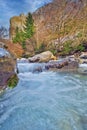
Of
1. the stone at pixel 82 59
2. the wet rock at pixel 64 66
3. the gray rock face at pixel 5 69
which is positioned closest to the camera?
the gray rock face at pixel 5 69

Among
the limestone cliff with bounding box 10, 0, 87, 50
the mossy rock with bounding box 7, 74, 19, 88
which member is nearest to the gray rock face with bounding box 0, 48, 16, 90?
the mossy rock with bounding box 7, 74, 19, 88

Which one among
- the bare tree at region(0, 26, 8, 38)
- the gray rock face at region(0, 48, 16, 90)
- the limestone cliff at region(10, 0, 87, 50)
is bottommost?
the gray rock face at region(0, 48, 16, 90)

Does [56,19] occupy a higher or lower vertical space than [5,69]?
higher

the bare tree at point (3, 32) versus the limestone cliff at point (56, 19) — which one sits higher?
the limestone cliff at point (56, 19)

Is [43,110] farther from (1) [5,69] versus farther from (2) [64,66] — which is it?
(2) [64,66]

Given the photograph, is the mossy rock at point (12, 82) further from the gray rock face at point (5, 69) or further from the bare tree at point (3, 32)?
the bare tree at point (3, 32)

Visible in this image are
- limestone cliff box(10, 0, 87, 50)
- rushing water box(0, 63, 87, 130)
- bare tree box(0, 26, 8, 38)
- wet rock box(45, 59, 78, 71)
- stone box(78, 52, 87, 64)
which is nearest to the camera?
rushing water box(0, 63, 87, 130)

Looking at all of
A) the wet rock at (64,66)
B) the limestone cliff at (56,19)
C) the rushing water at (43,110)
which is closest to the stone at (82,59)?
the wet rock at (64,66)

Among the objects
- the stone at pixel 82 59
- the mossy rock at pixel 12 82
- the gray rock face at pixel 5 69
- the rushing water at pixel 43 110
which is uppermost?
the gray rock face at pixel 5 69

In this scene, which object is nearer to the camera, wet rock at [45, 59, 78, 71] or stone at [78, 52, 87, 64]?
wet rock at [45, 59, 78, 71]

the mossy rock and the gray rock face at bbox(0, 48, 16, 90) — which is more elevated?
the gray rock face at bbox(0, 48, 16, 90)

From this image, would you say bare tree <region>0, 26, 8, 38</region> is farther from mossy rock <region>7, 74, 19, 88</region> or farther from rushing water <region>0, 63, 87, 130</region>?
rushing water <region>0, 63, 87, 130</region>

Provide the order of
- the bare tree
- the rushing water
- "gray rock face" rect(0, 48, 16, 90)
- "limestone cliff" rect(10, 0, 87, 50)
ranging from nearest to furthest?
1. the rushing water
2. "gray rock face" rect(0, 48, 16, 90)
3. the bare tree
4. "limestone cliff" rect(10, 0, 87, 50)

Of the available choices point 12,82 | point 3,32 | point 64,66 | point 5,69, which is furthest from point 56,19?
point 12,82
